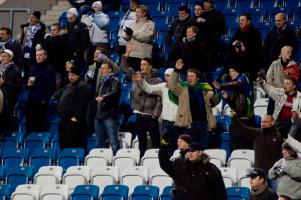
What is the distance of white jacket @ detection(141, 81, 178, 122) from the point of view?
1970 cm

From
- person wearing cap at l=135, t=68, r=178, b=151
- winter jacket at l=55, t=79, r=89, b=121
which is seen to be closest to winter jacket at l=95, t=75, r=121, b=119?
winter jacket at l=55, t=79, r=89, b=121

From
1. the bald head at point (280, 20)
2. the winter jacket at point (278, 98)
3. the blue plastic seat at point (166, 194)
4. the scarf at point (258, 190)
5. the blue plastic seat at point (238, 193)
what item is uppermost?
the bald head at point (280, 20)

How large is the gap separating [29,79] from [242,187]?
5353 mm

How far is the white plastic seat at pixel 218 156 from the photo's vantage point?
1861 cm

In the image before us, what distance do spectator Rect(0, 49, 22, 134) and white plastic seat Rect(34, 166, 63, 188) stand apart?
88.7 inches

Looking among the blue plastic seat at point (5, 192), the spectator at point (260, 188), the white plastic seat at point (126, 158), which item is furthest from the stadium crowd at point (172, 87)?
the blue plastic seat at point (5, 192)

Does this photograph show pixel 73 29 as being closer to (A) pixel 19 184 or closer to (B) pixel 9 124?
(B) pixel 9 124

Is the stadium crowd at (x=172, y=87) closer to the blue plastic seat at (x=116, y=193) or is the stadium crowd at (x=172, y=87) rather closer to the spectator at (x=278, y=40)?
the spectator at (x=278, y=40)

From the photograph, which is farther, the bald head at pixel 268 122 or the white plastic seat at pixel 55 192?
the white plastic seat at pixel 55 192

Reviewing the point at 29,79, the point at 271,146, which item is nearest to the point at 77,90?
the point at 29,79

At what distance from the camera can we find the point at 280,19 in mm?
20609

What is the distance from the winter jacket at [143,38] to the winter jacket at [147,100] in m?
1.55

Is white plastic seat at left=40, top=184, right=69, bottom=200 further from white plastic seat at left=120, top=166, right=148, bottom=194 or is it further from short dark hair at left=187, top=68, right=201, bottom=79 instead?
short dark hair at left=187, top=68, right=201, bottom=79

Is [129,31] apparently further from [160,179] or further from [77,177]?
[160,179]
